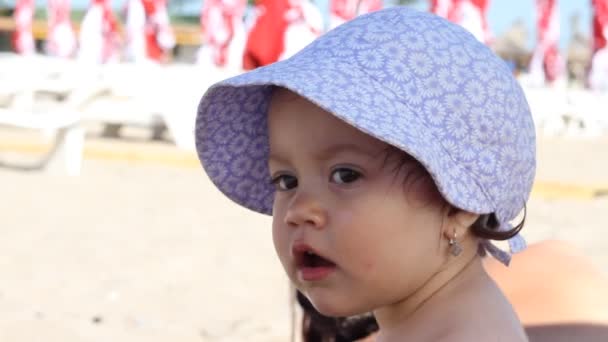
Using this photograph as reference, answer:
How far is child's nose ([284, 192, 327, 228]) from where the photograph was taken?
1.53m

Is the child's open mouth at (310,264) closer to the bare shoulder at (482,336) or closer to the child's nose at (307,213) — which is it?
the child's nose at (307,213)

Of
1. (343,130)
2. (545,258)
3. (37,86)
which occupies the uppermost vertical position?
(343,130)

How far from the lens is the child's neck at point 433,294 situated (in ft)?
5.32

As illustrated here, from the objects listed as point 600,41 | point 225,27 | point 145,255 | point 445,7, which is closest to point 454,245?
point 145,255

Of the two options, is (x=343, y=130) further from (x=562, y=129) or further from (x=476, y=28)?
(x=562, y=129)

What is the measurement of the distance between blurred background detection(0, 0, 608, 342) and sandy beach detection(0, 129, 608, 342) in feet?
0.04

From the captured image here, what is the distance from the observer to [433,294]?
163cm

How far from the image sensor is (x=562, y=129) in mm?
16109

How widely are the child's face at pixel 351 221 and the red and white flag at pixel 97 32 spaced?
1320cm

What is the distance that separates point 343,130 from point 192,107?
9.69 m

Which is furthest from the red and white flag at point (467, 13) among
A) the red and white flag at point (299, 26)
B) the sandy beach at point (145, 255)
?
the sandy beach at point (145, 255)

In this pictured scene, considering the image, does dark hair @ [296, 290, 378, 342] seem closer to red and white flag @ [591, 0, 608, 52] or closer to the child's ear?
the child's ear

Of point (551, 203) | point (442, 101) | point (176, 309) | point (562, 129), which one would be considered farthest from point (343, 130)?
point (562, 129)

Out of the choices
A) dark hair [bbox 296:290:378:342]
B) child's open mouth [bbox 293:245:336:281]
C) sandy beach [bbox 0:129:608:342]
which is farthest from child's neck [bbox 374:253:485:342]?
sandy beach [bbox 0:129:608:342]
